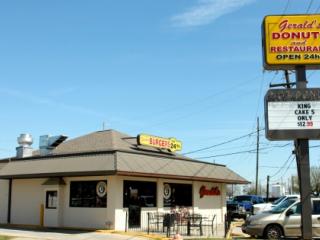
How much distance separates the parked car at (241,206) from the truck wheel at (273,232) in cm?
1583

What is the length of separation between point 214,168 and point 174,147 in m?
3.78

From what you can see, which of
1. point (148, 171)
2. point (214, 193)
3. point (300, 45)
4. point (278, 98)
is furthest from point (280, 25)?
point (214, 193)

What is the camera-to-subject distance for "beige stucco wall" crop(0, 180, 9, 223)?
32781mm

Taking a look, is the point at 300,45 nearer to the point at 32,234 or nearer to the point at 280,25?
the point at 280,25

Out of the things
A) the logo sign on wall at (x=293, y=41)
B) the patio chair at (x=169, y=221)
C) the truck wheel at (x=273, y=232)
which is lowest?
the truck wheel at (x=273, y=232)

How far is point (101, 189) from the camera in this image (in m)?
27.8

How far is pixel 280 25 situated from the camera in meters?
19.5

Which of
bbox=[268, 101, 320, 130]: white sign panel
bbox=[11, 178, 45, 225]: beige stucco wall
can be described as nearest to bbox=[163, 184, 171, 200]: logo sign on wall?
bbox=[11, 178, 45, 225]: beige stucco wall

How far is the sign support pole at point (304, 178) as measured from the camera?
19.2 meters

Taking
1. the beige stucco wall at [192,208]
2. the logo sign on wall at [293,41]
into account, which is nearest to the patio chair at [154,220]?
the beige stucco wall at [192,208]

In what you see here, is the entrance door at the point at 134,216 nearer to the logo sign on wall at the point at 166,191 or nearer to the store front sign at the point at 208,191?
the logo sign on wall at the point at 166,191

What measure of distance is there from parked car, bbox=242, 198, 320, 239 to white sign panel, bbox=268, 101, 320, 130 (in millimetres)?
4609

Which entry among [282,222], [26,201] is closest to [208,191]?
[26,201]

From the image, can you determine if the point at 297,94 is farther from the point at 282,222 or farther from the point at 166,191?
the point at 166,191
